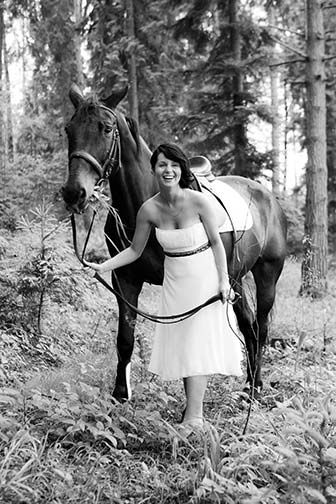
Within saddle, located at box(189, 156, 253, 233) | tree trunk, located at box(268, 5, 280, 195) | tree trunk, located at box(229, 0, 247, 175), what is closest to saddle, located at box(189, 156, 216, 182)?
saddle, located at box(189, 156, 253, 233)

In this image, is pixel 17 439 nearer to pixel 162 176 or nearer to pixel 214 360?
pixel 214 360

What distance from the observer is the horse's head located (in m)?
3.81

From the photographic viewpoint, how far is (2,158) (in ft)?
48.3

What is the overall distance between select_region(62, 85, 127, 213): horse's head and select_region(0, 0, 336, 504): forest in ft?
1.10

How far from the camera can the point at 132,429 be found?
3.71 metres

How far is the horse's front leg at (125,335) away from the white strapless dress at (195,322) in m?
0.73

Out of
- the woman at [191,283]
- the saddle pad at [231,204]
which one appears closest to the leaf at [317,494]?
the woman at [191,283]

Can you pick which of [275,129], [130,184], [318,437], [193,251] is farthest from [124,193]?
[275,129]

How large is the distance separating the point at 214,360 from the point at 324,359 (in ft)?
8.52

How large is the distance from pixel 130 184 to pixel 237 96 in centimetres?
1065

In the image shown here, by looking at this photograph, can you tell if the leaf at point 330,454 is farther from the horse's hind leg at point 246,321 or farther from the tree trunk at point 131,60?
the tree trunk at point 131,60

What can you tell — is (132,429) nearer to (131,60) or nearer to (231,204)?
(231,204)

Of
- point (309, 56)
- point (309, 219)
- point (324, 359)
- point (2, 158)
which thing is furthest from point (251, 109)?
point (324, 359)

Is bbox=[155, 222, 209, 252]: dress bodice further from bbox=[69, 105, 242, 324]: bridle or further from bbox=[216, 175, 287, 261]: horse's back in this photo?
bbox=[216, 175, 287, 261]: horse's back
